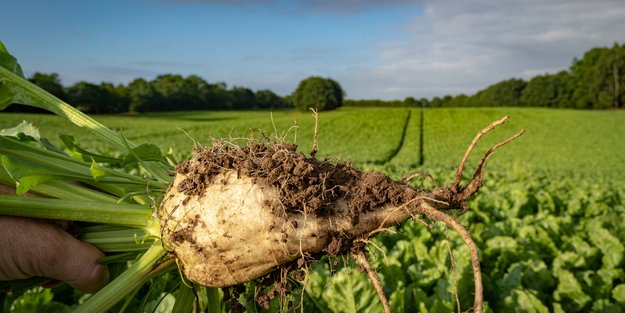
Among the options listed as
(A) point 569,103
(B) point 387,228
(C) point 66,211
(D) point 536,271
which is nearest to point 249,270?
(B) point 387,228

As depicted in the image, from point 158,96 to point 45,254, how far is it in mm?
82897

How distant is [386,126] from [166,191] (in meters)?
53.1

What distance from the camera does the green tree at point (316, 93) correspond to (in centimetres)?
7431

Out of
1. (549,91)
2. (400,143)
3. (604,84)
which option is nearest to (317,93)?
(400,143)

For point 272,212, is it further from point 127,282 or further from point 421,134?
point 421,134

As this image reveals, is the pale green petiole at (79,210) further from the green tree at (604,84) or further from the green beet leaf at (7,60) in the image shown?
the green tree at (604,84)

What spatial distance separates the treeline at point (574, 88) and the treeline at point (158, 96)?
75.4 ft

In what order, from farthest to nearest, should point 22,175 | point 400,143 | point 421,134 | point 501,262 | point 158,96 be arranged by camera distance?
1. point 158,96
2. point 421,134
3. point 400,143
4. point 501,262
5. point 22,175

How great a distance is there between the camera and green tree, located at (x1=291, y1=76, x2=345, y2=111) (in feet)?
244

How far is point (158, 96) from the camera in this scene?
80062mm

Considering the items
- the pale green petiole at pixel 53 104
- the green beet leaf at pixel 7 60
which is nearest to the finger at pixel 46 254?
the pale green petiole at pixel 53 104

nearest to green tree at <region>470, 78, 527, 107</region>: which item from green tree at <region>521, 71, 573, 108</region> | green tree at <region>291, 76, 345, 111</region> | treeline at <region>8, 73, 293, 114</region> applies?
green tree at <region>521, 71, 573, 108</region>

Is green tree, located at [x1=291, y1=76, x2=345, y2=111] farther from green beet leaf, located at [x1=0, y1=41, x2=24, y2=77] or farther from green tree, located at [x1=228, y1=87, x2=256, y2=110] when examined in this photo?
green beet leaf, located at [x1=0, y1=41, x2=24, y2=77]

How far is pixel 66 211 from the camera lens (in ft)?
7.05
